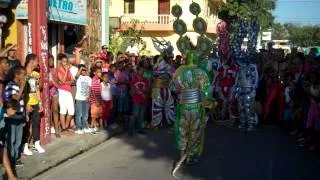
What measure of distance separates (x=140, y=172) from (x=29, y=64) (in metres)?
2.74

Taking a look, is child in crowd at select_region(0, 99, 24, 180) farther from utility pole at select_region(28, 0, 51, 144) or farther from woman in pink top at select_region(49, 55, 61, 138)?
woman in pink top at select_region(49, 55, 61, 138)

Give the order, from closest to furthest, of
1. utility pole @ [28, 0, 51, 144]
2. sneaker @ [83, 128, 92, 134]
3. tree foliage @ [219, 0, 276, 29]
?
1. utility pole @ [28, 0, 51, 144]
2. sneaker @ [83, 128, 92, 134]
3. tree foliage @ [219, 0, 276, 29]

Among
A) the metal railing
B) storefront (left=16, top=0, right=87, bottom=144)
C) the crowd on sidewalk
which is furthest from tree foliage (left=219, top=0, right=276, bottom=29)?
the crowd on sidewalk

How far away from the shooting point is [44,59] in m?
11.0

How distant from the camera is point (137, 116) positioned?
13.8 m

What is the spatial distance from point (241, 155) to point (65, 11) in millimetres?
8030

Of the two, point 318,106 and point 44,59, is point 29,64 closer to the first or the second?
point 44,59

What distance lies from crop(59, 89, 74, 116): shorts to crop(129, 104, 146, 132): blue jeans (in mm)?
1785

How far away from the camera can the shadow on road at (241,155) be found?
9305mm

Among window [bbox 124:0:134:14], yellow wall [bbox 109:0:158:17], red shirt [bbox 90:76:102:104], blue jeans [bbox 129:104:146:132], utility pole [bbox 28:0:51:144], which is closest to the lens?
utility pole [bbox 28:0:51:144]

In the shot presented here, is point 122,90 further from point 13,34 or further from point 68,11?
point 68,11

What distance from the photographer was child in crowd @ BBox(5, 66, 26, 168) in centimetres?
868

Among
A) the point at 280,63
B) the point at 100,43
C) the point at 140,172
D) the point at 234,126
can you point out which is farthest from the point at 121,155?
the point at 100,43

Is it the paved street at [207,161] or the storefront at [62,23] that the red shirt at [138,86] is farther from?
the storefront at [62,23]
